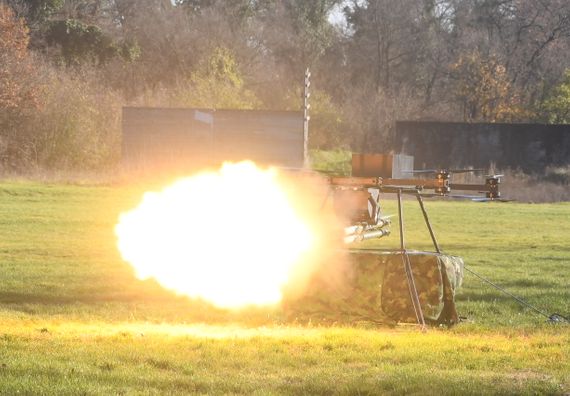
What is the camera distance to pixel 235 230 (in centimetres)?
1709

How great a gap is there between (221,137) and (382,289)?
51.7 meters

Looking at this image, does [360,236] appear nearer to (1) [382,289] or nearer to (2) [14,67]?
(1) [382,289]

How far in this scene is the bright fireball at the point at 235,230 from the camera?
16.5m

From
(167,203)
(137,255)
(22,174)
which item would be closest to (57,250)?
(137,255)

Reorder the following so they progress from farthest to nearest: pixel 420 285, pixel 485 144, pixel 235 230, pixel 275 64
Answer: pixel 275 64
pixel 485 144
pixel 235 230
pixel 420 285

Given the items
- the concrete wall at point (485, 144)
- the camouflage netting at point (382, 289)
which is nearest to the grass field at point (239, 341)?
the camouflage netting at point (382, 289)

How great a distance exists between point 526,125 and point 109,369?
57134 mm

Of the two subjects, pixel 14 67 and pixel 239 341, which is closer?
pixel 239 341

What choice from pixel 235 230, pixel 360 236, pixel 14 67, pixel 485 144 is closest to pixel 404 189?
pixel 360 236

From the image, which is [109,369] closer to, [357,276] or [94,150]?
[357,276]

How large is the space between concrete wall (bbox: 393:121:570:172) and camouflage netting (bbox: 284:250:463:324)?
50914mm

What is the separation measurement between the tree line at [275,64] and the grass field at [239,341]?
1413 inches

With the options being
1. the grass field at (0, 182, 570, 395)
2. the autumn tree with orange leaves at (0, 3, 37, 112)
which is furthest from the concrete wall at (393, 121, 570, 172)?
the grass field at (0, 182, 570, 395)

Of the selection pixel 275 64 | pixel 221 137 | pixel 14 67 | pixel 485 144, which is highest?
pixel 275 64
